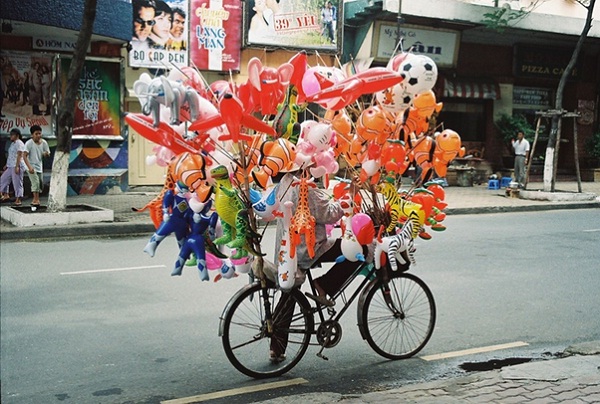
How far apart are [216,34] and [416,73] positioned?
15.0m

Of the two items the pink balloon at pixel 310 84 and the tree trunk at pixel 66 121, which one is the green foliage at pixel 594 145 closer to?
the tree trunk at pixel 66 121

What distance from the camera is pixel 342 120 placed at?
5062 millimetres

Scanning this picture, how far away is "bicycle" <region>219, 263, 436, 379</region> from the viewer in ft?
16.6

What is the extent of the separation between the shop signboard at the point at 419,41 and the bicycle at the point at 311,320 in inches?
622

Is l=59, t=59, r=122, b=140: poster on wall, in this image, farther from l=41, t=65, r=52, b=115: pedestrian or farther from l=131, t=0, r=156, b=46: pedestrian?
l=131, t=0, r=156, b=46: pedestrian

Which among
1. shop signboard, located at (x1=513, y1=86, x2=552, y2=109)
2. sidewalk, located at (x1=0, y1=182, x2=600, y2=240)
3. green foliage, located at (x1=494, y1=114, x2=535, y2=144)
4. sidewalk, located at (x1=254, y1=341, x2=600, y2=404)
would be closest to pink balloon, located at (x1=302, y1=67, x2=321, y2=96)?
sidewalk, located at (x1=254, y1=341, x2=600, y2=404)

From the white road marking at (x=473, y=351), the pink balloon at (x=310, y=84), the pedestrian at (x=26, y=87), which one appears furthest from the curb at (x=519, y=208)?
the pink balloon at (x=310, y=84)

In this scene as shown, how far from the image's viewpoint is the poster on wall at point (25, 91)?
664 inches

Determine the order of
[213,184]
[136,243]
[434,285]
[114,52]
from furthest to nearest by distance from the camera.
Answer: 1. [114,52]
2. [136,243]
3. [434,285]
4. [213,184]

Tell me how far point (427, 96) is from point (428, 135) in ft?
1.40

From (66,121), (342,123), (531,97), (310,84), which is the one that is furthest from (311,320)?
(531,97)

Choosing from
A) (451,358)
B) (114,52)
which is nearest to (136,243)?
(451,358)

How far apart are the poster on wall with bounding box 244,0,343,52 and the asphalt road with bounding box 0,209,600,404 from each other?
10.1 m

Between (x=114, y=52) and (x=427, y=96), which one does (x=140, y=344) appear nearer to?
(x=427, y=96)
